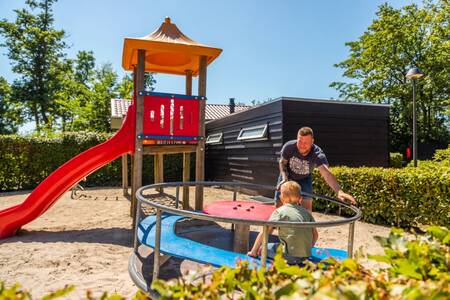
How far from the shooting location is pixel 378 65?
26078 mm

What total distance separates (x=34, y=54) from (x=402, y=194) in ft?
102

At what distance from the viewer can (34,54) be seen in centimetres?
2806

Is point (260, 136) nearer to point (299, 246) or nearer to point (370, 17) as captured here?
point (299, 246)

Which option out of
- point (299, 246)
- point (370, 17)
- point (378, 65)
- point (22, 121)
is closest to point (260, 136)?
point (299, 246)

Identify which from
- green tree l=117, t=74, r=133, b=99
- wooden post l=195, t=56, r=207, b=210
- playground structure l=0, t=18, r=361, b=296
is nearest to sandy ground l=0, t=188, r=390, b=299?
playground structure l=0, t=18, r=361, b=296

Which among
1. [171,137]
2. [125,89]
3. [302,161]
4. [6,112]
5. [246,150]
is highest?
[125,89]

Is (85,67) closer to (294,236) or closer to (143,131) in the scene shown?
(143,131)

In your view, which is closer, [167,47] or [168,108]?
[167,47]

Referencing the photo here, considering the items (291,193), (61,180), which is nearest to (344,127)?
(291,193)

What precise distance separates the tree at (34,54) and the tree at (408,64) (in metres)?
27.0

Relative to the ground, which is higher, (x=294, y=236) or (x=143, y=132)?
(x=143, y=132)

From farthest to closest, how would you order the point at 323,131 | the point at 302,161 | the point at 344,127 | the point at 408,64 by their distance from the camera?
1. the point at 408,64
2. the point at 344,127
3. the point at 323,131
4. the point at 302,161

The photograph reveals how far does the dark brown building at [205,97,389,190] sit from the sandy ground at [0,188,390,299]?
268 cm

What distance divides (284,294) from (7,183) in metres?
14.8
